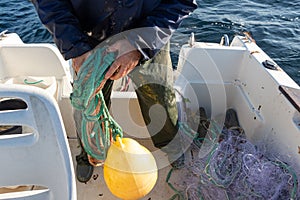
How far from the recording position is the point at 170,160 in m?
2.44

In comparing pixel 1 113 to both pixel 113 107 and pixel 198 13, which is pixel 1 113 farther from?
pixel 198 13

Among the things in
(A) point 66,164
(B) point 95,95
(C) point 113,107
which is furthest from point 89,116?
(C) point 113,107

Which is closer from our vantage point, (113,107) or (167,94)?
(167,94)

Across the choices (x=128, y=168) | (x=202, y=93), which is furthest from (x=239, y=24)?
(x=128, y=168)

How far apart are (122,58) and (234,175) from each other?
110 cm

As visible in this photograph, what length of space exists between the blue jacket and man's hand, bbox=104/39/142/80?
0.03 m

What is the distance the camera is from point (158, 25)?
1.67 meters

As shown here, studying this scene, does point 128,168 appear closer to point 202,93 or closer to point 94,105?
point 94,105

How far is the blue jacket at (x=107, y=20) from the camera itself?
159cm

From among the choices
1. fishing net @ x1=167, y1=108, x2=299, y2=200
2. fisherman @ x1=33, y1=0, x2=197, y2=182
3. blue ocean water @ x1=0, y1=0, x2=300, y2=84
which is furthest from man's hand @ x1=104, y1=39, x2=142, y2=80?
blue ocean water @ x1=0, y1=0, x2=300, y2=84

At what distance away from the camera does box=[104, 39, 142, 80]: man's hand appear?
158 centimetres

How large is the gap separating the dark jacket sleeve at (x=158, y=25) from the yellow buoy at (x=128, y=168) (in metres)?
0.50

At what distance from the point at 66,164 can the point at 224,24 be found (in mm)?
5626

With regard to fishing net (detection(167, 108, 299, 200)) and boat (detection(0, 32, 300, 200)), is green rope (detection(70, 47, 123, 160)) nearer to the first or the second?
boat (detection(0, 32, 300, 200))
